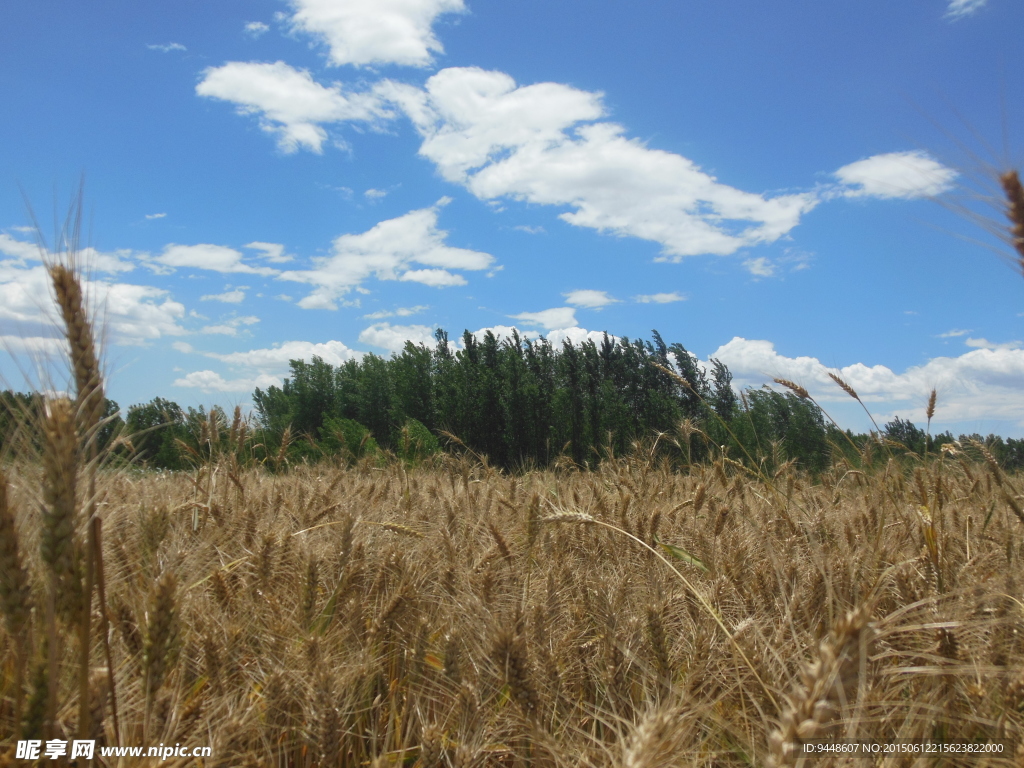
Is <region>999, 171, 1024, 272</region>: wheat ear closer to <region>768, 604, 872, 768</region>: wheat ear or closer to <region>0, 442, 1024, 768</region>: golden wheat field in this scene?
<region>0, 442, 1024, 768</region>: golden wheat field

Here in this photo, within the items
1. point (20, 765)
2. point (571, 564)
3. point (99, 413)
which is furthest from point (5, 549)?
point (571, 564)

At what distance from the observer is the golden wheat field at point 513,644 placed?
1.30 m

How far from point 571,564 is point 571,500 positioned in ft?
4.68

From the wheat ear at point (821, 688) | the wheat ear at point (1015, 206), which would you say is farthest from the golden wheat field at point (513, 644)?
the wheat ear at point (1015, 206)

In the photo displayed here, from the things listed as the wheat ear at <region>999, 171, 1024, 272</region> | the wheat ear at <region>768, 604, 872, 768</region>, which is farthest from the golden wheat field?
the wheat ear at <region>999, 171, 1024, 272</region>

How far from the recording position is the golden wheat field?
1297 mm

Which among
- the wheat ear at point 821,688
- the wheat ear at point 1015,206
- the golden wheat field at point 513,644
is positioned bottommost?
the golden wheat field at point 513,644

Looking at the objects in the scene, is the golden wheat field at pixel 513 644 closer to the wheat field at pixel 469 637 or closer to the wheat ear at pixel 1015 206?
the wheat field at pixel 469 637

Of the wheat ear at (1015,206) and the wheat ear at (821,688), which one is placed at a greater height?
the wheat ear at (1015,206)

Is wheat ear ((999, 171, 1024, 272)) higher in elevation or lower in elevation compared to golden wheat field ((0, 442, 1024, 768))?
higher

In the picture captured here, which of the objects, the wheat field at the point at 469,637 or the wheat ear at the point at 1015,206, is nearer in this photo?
the wheat field at the point at 469,637

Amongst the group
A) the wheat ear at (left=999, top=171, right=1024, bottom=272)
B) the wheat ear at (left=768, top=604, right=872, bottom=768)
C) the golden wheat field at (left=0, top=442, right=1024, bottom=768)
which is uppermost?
the wheat ear at (left=999, top=171, right=1024, bottom=272)

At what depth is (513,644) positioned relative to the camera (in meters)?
1.42

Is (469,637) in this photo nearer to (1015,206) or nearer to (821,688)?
(821,688)
